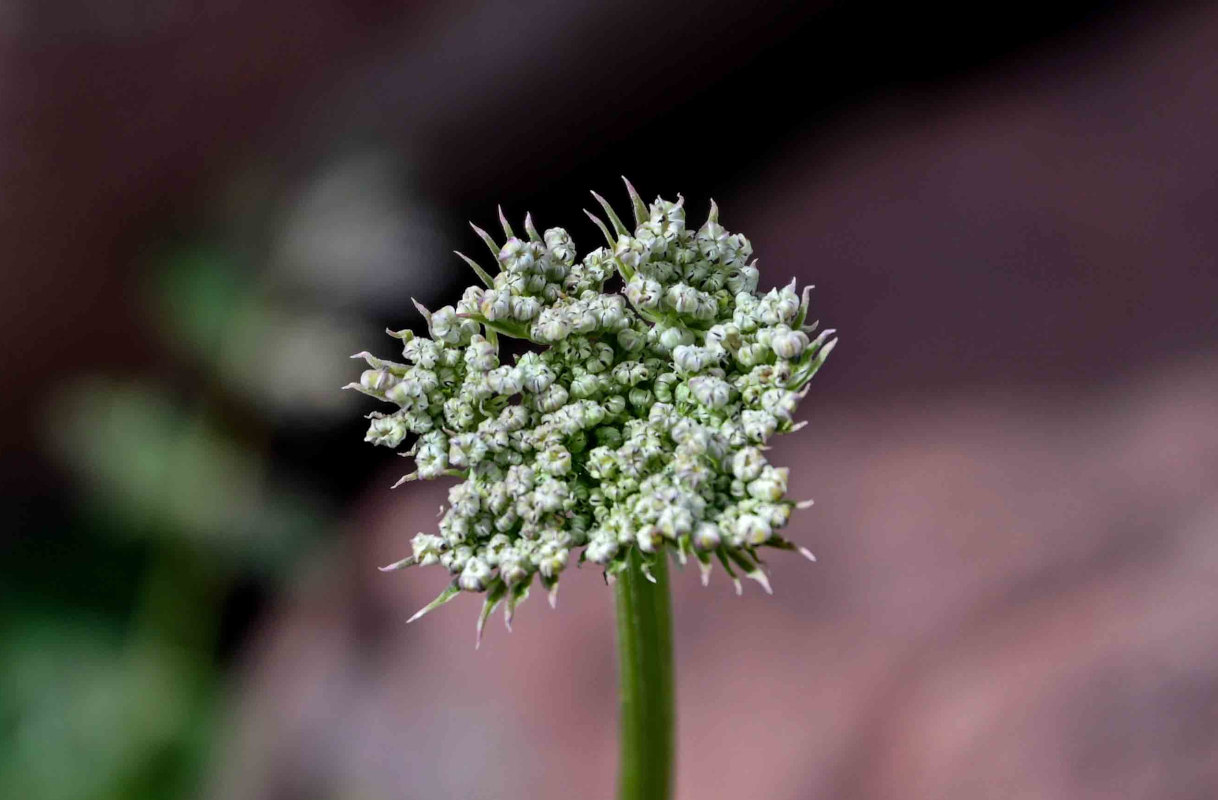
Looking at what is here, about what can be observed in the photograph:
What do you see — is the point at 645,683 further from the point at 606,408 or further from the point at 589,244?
the point at 589,244

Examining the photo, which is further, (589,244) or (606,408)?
(589,244)

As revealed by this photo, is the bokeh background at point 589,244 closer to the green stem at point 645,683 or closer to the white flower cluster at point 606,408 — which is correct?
the green stem at point 645,683

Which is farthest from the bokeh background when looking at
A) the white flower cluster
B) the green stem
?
the white flower cluster

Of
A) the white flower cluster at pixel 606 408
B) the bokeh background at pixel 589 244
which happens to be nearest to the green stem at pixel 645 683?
the white flower cluster at pixel 606 408

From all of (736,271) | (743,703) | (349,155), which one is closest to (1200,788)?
(743,703)

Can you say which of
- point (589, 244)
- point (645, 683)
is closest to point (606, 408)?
point (645, 683)
